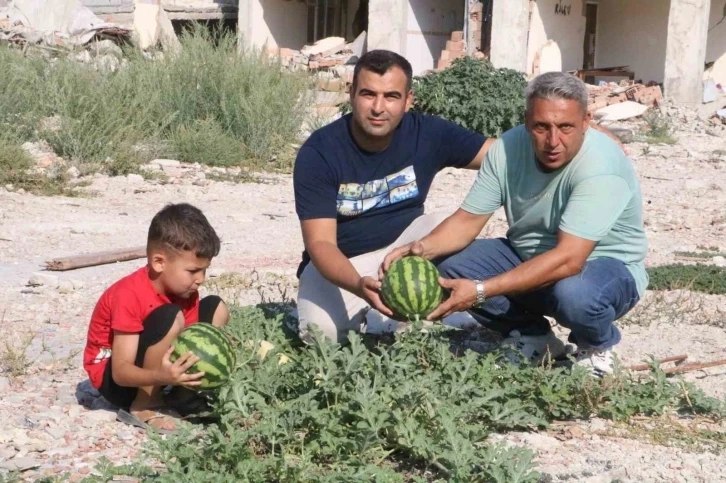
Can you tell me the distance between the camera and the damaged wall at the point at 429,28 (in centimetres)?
2162

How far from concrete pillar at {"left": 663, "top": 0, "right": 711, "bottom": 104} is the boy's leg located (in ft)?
52.4

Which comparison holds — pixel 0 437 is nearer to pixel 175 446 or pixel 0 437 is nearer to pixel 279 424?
pixel 175 446

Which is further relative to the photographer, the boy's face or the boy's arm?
the boy's face

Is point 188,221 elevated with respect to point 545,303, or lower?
elevated

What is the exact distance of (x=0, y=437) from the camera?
404 cm

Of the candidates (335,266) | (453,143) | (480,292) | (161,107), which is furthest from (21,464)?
(161,107)

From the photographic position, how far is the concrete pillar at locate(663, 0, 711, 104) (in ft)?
61.2

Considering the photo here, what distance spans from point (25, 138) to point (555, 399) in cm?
900

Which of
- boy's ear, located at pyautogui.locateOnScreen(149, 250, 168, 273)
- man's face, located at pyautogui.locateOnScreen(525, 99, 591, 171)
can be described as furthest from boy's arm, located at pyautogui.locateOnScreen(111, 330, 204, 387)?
man's face, located at pyautogui.locateOnScreen(525, 99, 591, 171)

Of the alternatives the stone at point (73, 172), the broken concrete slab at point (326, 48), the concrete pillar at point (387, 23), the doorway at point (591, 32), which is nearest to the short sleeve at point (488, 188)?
the stone at point (73, 172)

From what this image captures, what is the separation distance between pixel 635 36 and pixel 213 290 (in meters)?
16.8

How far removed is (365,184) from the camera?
511 centimetres

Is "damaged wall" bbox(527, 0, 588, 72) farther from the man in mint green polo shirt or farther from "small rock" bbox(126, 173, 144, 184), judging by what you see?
the man in mint green polo shirt

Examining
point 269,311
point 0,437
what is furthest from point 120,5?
point 0,437
